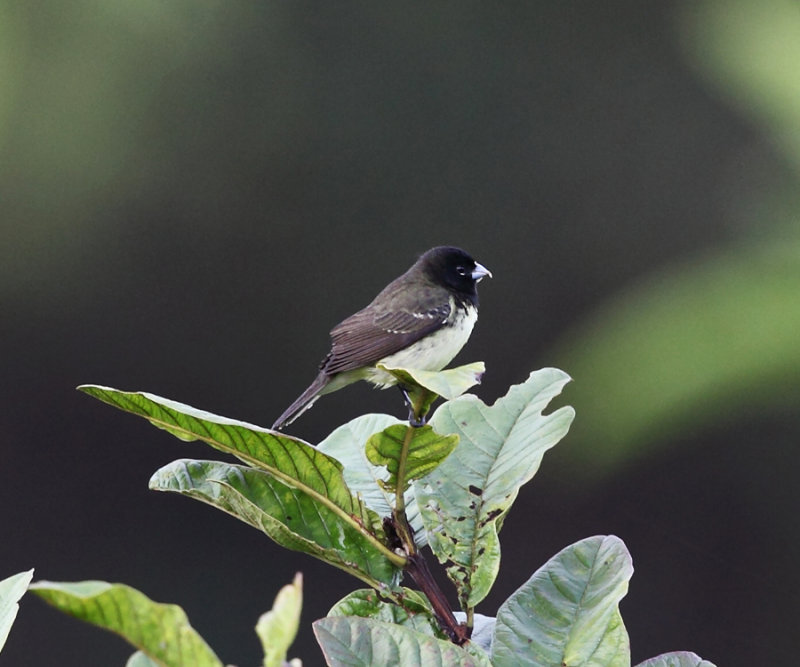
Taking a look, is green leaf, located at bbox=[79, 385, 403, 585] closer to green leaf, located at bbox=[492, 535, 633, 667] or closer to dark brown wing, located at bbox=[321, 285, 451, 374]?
green leaf, located at bbox=[492, 535, 633, 667]

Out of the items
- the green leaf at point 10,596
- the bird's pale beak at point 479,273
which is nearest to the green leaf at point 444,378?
the green leaf at point 10,596

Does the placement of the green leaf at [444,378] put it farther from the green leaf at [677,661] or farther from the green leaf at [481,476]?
the green leaf at [677,661]

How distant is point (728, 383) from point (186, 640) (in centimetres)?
372

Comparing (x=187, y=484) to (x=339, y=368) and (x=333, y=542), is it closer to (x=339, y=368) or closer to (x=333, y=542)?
(x=333, y=542)

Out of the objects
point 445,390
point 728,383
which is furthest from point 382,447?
point 728,383

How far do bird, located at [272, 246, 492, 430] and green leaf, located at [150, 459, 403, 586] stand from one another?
122 centimetres

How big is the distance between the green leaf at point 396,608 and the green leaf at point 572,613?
0.05 m

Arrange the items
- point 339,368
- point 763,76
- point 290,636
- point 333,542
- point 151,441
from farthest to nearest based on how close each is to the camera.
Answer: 1. point 151,441
2. point 763,76
3. point 339,368
4. point 333,542
5. point 290,636

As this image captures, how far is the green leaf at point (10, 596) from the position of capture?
65 centimetres

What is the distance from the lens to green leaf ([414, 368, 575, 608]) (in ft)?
2.28

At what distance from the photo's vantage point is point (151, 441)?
4.63m

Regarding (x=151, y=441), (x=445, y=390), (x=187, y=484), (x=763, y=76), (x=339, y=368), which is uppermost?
(x=763, y=76)

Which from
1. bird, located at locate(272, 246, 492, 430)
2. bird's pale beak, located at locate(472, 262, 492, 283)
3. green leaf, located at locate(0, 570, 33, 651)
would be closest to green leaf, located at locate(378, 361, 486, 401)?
green leaf, located at locate(0, 570, 33, 651)

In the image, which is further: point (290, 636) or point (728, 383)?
point (728, 383)
